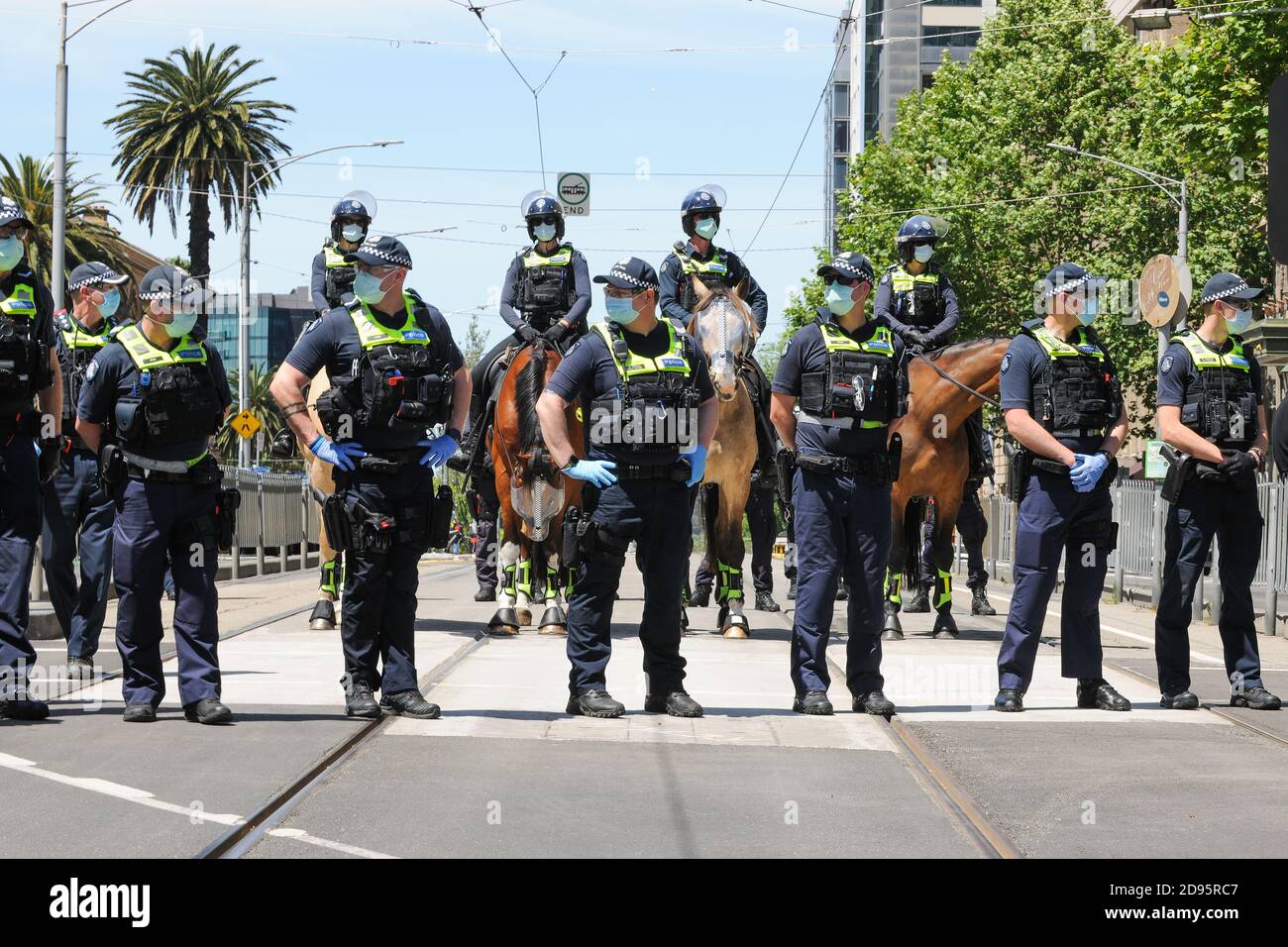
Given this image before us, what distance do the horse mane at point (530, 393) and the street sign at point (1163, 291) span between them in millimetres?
11560

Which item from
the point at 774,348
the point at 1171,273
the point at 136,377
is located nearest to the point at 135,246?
the point at 774,348

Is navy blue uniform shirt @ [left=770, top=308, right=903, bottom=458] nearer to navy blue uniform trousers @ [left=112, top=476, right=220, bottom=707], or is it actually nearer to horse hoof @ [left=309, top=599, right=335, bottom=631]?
navy blue uniform trousers @ [left=112, top=476, right=220, bottom=707]

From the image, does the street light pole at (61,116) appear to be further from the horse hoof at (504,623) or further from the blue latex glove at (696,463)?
the blue latex glove at (696,463)

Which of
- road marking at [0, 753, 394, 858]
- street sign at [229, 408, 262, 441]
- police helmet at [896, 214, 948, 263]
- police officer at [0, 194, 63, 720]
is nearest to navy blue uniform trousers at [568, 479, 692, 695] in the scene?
police officer at [0, 194, 63, 720]

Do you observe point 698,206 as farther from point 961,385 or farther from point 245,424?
point 245,424

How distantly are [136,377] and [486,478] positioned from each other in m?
7.18

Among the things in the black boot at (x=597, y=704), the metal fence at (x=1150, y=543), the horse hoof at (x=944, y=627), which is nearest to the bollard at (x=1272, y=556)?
the metal fence at (x=1150, y=543)

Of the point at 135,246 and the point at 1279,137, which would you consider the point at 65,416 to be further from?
the point at 135,246

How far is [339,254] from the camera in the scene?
1393 cm

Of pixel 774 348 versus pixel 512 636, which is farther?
pixel 774 348

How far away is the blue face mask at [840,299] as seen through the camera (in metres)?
9.46

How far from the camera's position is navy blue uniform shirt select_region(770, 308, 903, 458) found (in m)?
9.48

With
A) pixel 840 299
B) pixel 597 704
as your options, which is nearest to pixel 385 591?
pixel 597 704

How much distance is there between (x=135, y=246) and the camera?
84625 millimetres
